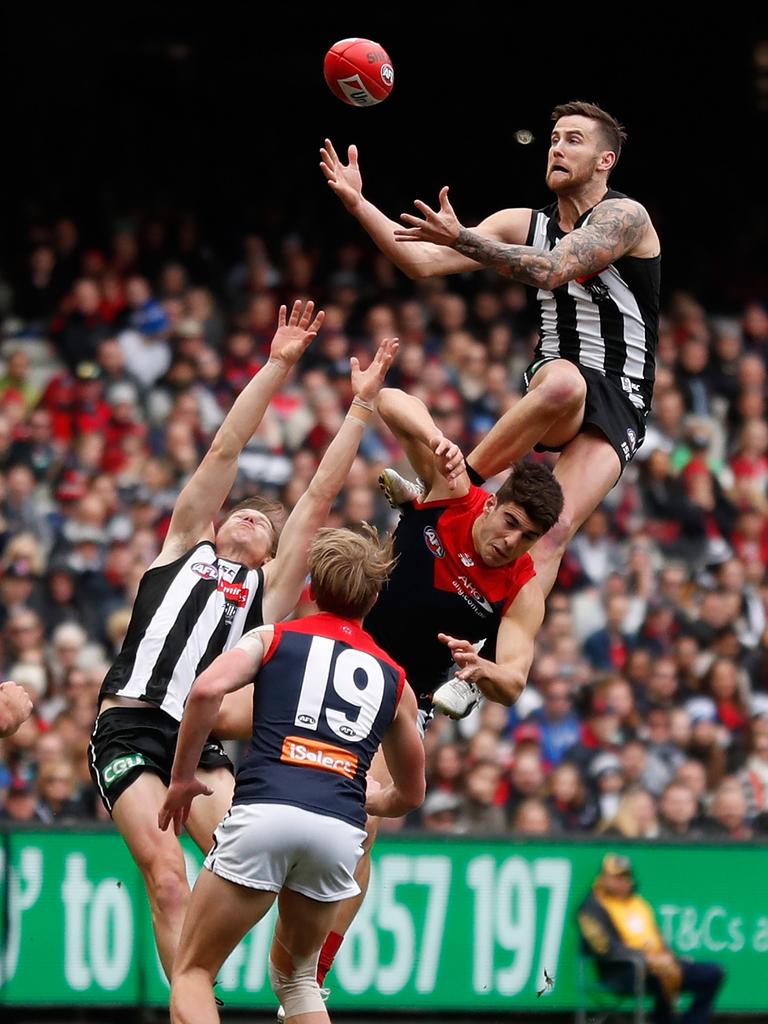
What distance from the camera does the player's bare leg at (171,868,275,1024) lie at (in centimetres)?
621

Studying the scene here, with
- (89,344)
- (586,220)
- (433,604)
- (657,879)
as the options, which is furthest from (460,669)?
(89,344)

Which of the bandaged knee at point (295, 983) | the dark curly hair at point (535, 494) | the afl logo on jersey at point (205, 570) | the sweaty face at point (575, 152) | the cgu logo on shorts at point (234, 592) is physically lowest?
the bandaged knee at point (295, 983)

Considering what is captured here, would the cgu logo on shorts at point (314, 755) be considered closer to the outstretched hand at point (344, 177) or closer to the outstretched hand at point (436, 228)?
the outstretched hand at point (436, 228)

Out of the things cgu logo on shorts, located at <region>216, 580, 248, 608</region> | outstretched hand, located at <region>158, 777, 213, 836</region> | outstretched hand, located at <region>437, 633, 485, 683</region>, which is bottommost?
Answer: outstretched hand, located at <region>158, 777, 213, 836</region>

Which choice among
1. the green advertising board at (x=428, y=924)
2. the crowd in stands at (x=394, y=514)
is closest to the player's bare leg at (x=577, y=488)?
the green advertising board at (x=428, y=924)

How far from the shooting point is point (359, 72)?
312 inches

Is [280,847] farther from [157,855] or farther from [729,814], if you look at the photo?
[729,814]

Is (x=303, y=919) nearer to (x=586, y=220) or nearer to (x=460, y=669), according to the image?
(x=460, y=669)

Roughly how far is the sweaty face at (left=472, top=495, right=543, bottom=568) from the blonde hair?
2.96 ft

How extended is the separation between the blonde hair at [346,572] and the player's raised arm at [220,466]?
1164mm

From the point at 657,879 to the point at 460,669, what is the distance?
384 centimetres

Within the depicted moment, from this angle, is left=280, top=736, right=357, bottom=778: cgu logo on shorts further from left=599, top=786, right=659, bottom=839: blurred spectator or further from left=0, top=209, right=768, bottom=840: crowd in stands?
left=599, top=786, right=659, bottom=839: blurred spectator

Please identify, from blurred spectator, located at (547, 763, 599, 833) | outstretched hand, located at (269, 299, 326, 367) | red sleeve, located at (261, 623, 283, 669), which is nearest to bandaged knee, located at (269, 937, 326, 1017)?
red sleeve, located at (261, 623, 283, 669)

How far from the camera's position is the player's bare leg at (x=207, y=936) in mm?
6207
